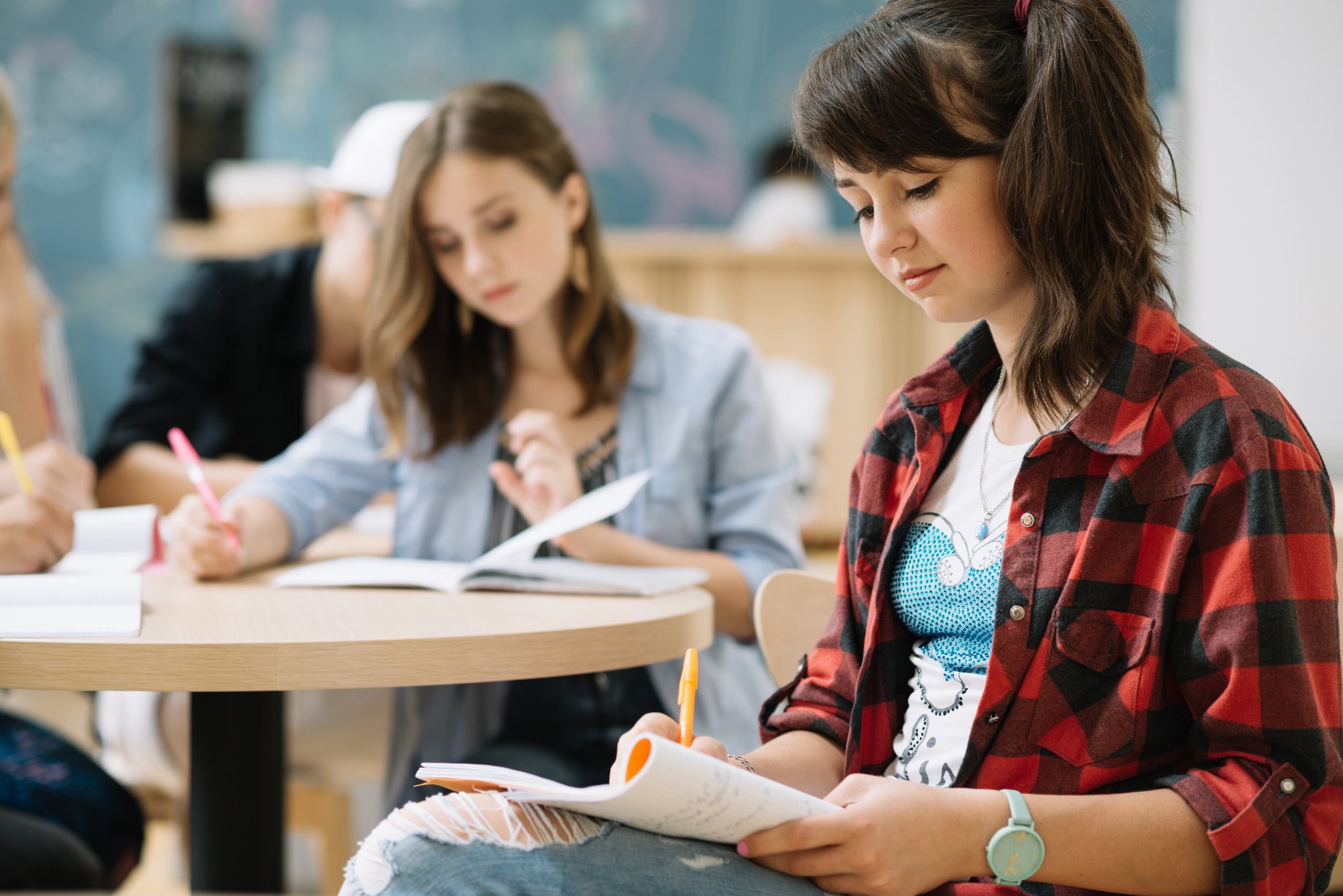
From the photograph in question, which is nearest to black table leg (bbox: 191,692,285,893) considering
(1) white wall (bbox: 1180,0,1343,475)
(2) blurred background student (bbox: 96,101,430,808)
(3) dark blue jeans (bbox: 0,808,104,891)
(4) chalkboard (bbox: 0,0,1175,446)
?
(3) dark blue jeans (bbox: 0,808,104,891)

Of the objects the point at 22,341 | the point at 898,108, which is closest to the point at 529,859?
the point at 898,108

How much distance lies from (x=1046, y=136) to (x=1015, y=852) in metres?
0.46

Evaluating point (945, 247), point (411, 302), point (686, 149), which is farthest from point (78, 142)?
point (945, 247)

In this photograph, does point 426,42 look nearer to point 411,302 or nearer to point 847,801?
point 411,302

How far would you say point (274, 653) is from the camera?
3.34ft

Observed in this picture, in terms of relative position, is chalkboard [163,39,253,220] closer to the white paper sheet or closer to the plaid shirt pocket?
the white paper sheet

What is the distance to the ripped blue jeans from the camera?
2.35 ft

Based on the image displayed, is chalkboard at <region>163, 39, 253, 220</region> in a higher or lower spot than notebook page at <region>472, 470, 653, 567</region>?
higher

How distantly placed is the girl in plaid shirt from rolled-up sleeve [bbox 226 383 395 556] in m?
0.83

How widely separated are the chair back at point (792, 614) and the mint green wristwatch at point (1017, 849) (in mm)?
436

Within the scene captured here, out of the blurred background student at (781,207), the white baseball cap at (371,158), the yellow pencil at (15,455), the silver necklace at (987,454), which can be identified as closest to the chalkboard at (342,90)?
the blurred background student at (781,207)

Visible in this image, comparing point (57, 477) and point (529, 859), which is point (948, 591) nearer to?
point (529, 859)

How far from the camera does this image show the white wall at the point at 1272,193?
3.14m

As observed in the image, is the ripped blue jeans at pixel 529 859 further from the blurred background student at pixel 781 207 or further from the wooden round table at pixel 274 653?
the blurred background student at pixel 781 207
